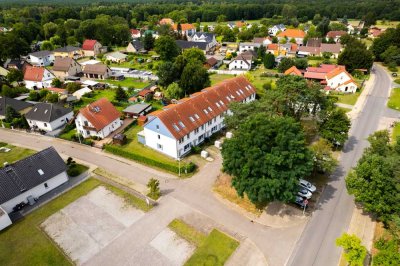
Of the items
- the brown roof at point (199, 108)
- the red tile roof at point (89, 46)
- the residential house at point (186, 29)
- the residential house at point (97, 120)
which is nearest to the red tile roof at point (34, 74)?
the residential house at point (97, 120)

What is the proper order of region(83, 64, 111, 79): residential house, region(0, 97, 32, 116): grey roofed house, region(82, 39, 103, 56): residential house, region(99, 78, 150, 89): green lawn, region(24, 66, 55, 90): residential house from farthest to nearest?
region(82, 39, 103, 56): residential house
region(83, 64, 111, 79): residential house
region(99, 78, 150, 89): green lawn
region(24, 66, 55, 90): residential house
region(0, 97, 32, 116): grey roofed house

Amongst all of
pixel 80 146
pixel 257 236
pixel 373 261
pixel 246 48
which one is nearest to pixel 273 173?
pixel 257 236

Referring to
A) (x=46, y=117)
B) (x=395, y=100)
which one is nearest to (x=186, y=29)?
(x=395, y=100)

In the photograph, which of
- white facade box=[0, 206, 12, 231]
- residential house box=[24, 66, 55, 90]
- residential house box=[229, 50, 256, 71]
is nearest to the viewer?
white facade box=[0, 206, 12, 231]

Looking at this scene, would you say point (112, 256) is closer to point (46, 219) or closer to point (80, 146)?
point (46, 219)

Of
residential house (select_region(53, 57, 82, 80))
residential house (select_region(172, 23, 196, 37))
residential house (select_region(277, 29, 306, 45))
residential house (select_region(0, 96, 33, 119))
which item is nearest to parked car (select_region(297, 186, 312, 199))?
residential house (select_region(0, 96, 33, 119))

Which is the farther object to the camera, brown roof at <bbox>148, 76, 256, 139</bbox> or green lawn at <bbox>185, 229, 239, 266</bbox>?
brown roof at <bbox>148, 76, 256, 139</bbox>

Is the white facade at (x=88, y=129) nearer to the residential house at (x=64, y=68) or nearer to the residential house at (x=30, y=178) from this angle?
the residential house at (x=30, y=178)

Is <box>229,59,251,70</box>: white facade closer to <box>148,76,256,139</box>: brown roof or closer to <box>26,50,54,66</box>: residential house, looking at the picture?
<box>148,76,256,139</box>: brown roof
